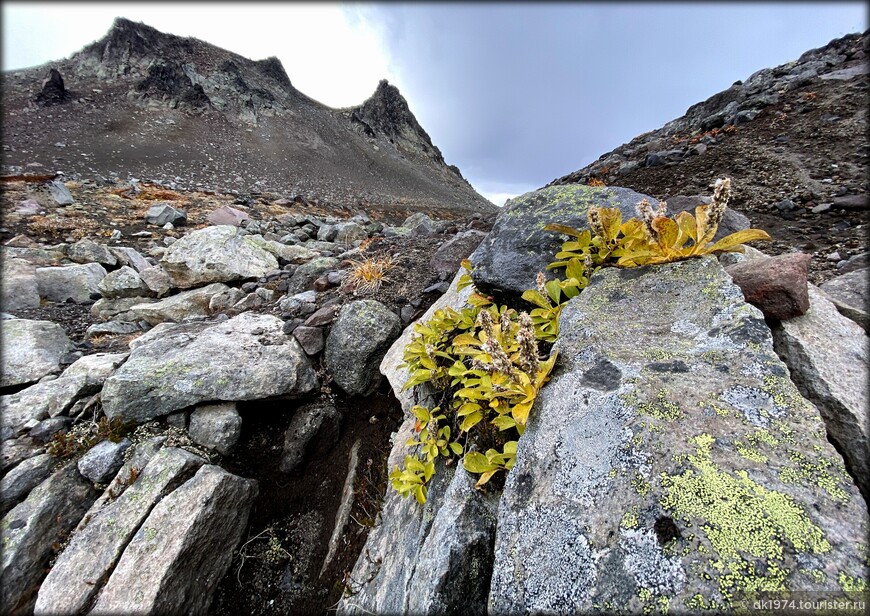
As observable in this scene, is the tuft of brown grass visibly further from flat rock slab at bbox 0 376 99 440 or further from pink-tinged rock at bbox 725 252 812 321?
pink-tinged rock at bbox 725 252 812 321

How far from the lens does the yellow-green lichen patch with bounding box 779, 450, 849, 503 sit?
1.42 m

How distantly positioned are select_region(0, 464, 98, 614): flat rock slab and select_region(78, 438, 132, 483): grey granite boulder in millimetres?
102

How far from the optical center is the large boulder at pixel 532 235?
3.48m

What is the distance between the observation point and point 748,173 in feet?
18.6

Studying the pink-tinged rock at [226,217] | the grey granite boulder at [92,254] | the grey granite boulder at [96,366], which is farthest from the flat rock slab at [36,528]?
the pink-tinged rock at [226,217]

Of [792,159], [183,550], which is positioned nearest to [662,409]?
[183,550]

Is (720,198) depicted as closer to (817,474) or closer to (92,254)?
(817,474)

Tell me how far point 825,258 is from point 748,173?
3.00 meters

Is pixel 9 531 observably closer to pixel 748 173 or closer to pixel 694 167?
pixel 748 173

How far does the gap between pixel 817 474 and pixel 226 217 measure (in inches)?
685

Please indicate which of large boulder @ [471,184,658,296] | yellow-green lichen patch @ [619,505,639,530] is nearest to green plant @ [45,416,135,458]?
large boulder @ [471,184,658,296]

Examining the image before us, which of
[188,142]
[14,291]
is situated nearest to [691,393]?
[14,291]

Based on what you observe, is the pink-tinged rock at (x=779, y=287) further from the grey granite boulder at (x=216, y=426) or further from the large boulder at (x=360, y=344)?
the grey granite boulder at (x=216, y=426)

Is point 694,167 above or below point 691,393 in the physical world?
above
